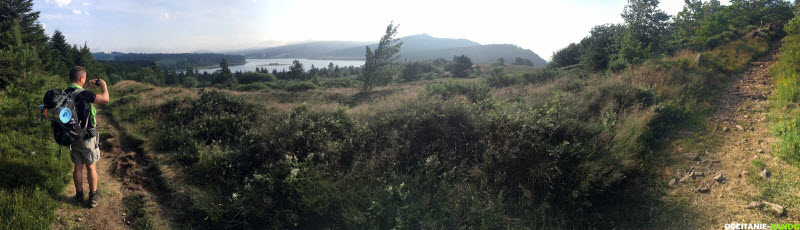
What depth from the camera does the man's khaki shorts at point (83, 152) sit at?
3.79 m

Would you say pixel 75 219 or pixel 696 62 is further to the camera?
pixel 696 62

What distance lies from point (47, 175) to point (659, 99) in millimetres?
12035

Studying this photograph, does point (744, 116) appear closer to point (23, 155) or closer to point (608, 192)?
point (608, 192)

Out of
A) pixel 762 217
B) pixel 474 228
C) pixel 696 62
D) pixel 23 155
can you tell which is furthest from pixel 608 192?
pixel 696 62

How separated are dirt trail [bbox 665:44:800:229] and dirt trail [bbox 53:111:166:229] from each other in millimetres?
7349

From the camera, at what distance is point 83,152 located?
3.84 metres

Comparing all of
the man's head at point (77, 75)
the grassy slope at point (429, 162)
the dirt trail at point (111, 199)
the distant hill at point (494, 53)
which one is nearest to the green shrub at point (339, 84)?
the grassy slope at point (429, 162)

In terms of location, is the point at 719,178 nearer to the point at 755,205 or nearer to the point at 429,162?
the point at 755,205

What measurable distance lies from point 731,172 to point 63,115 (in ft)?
30.4

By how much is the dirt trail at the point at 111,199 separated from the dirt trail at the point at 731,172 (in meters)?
7.35

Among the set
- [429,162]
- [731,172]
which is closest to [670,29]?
[731,172]

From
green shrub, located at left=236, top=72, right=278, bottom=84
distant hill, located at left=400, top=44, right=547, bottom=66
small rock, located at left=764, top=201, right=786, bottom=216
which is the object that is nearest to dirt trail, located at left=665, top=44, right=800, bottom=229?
small rock, located at left=764, top=201, right=786, bottom=216

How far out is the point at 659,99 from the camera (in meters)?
7.16

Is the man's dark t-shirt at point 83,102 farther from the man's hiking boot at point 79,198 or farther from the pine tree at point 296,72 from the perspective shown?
the pine tree at point 296,72
